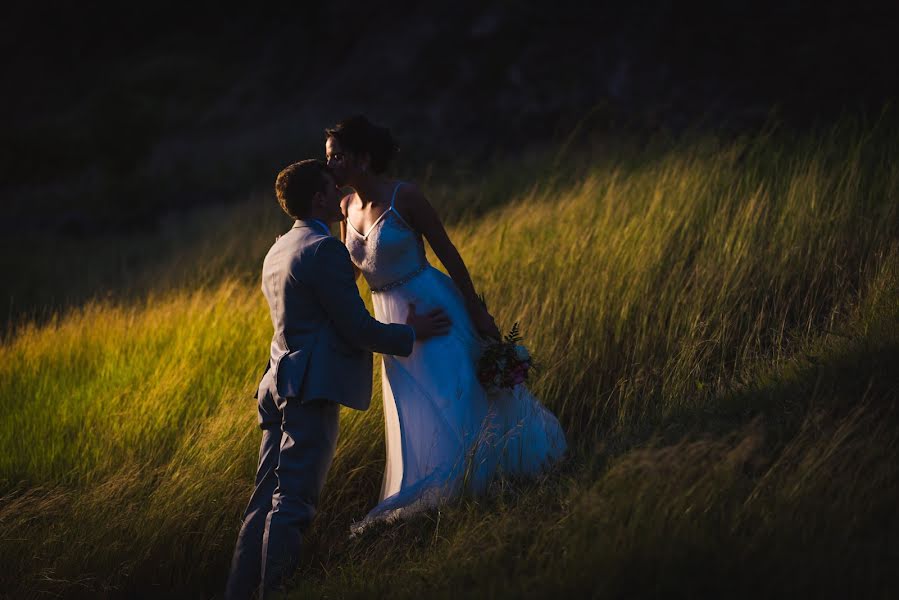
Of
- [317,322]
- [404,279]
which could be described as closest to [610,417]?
[404,279]

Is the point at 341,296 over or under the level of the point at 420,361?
over

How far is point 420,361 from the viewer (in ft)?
13.7

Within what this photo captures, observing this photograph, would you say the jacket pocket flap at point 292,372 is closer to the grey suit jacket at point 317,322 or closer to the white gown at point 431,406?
the grey suit jacket at point 317,322

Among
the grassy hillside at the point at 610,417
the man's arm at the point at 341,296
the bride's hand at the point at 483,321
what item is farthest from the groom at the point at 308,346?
the bride's hand at the point at 483,321

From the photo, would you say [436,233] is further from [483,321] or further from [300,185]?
[300,185]

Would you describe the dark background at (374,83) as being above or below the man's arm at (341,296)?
above

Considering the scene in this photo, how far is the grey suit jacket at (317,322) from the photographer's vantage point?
359 cm

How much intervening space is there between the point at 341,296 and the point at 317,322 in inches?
7.5

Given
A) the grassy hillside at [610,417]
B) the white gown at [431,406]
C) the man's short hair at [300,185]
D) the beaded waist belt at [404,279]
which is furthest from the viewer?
the beaded waist belt at [404,279]

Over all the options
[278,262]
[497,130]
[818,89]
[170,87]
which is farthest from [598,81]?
[170,87]

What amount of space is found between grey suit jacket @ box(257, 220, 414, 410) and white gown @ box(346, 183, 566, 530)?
46cm

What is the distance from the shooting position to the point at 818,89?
412 inches

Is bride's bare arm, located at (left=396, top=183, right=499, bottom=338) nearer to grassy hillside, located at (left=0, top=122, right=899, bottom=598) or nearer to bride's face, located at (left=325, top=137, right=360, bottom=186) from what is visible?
bride's face, located at (left=325, top=137, right=360, bottom=186)

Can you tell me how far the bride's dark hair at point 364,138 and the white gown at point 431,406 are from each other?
0.26m
